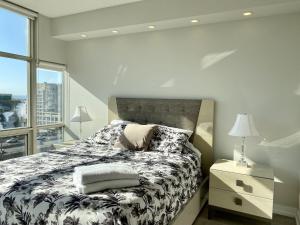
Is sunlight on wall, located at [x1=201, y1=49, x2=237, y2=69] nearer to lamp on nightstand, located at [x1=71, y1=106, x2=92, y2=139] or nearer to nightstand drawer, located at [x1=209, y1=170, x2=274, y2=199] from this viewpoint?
nightstand drawer, located at [x1=209, y1=170, x2=274, y2=199]

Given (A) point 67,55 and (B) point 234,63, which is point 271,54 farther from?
(A) point 67,55

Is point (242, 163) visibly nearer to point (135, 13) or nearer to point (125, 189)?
point (125, 189)

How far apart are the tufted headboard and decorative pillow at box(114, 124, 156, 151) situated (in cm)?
41

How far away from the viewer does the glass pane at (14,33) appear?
3291mm

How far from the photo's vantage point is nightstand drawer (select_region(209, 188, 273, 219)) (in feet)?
8.02

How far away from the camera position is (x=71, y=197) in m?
1.53

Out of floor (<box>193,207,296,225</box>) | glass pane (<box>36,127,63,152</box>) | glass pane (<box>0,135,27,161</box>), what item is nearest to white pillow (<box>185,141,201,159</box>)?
floor (<box>193,207,296,225</box>)

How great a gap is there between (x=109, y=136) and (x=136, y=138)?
479mm

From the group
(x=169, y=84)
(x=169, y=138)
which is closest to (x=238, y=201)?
(x=169, y=138)

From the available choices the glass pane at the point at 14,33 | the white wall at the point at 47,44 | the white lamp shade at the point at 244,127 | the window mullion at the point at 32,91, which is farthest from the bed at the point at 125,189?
the glass pane at the point at 14,33

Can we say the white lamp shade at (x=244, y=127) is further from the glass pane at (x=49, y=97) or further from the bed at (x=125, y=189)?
the glass pane at (x=49, y=97)

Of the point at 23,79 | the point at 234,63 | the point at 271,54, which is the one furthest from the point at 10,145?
the point at 271,54

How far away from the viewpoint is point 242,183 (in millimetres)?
2545

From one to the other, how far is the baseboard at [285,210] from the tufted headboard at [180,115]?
2.93 feet
